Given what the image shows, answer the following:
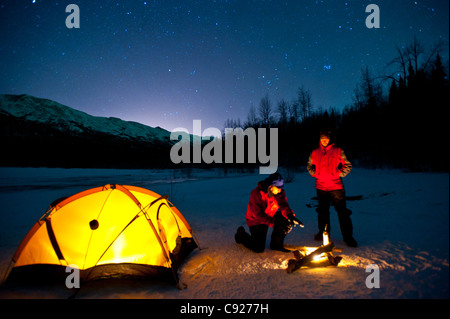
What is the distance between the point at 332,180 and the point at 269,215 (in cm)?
146

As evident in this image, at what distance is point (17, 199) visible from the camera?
1128 cm

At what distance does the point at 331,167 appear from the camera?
169 inches

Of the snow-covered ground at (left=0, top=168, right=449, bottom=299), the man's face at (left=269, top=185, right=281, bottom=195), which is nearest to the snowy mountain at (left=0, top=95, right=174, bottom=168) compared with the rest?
the snow-covered ground at (left=0, top=168, right=449, bottom=299)

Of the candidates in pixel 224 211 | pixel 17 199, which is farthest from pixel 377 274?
pixel 17 199

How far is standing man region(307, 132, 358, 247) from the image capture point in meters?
4.23

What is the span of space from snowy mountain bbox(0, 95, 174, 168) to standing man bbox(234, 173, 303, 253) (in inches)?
1949

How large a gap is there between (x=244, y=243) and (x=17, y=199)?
13.3 meters

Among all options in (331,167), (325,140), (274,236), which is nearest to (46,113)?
(274,236)

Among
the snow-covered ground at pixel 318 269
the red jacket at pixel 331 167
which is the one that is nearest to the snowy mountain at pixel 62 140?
the snow-covered ground at pixel 318 269

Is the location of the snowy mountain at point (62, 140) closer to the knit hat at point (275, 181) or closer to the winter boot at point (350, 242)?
the knit hat at point (275, 181)

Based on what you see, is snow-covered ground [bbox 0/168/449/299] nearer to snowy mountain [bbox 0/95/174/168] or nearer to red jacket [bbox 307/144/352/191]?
red jacket [bbox 307/144/352/191]

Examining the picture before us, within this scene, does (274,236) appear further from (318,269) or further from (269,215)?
(318,269)

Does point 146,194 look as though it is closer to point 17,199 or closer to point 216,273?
point 216,273

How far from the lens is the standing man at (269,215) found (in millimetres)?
4145
